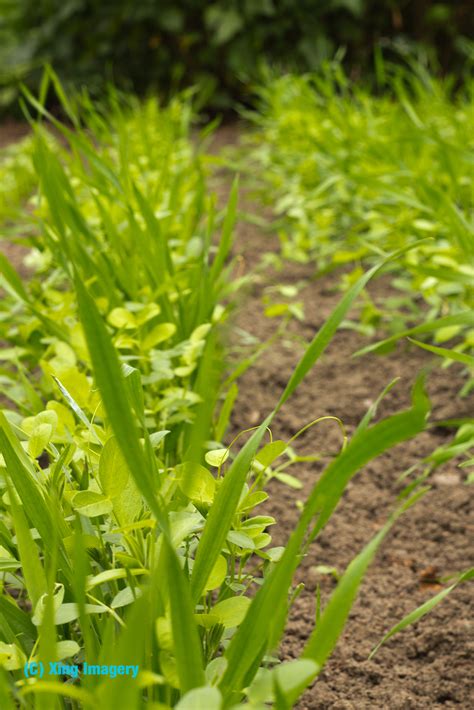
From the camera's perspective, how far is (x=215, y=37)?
6086mm

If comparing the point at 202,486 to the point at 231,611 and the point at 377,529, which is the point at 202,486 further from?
the point at 377,529

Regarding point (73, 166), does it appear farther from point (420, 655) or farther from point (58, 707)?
point (58, 707)

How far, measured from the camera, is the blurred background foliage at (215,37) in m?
6.15

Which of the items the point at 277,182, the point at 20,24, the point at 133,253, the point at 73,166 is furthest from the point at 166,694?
the point at 20,24

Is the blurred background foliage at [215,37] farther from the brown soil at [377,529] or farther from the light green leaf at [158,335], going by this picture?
the light green leaf at [158,335]

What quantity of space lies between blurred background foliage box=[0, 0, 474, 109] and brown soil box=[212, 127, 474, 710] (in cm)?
425

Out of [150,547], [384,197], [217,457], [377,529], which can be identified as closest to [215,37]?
[384,197]

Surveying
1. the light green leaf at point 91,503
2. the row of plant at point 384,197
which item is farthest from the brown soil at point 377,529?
the light green leaf at point 91,503

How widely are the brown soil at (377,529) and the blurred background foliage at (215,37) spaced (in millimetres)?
4249

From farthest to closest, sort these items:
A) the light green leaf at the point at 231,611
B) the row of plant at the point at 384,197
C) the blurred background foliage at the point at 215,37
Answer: the blurred background foliage at the point at 215,37, the row of plant at the point at 384,197, the light green leaf at the point at 231,611

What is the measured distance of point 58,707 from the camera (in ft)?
2.44

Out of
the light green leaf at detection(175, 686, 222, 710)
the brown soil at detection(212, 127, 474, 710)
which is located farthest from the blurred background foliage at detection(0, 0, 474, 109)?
the light green leaf at detection(175, 686, 222, 710)

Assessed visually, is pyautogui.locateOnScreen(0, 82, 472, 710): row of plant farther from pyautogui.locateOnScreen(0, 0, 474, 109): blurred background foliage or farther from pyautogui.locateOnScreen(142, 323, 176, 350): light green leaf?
pyautogui.locateOnScreen(0, 0, 474, 109): blurred background foliage

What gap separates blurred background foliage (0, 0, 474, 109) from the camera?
20.2 feet
